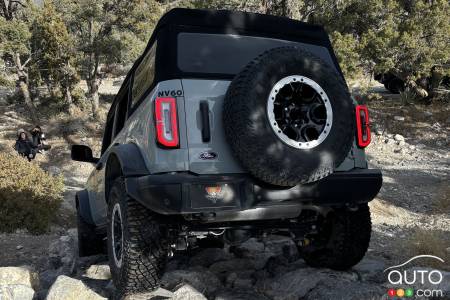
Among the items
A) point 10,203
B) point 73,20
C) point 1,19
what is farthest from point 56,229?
point 73,20

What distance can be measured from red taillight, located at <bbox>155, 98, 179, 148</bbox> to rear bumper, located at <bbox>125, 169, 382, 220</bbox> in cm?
22

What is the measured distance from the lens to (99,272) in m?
4.48

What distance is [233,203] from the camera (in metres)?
2.98

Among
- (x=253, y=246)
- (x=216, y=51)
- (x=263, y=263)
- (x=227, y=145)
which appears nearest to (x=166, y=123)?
(x=227, y=145)

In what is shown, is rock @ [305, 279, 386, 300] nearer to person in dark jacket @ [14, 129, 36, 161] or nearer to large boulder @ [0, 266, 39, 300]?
large boulder @ [0, 266, 39, 300]

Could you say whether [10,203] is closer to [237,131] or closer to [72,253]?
[72,253]

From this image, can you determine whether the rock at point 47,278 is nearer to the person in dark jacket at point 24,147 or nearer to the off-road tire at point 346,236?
the off-road tire at point 346,236

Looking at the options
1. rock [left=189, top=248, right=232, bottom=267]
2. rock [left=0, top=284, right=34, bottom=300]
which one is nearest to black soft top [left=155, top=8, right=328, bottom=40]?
rock [left=0, top=284, right=34, bottom=300]

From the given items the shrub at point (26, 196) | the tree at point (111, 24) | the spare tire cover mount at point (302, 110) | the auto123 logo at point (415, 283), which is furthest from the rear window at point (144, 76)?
the tree at point (111, 24)

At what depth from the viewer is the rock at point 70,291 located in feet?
10.9

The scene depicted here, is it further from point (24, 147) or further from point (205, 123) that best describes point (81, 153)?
point (24, 147)

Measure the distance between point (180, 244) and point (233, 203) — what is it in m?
0.75

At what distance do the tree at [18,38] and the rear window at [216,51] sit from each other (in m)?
18.5

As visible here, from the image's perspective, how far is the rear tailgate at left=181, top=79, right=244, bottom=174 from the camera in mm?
3053
